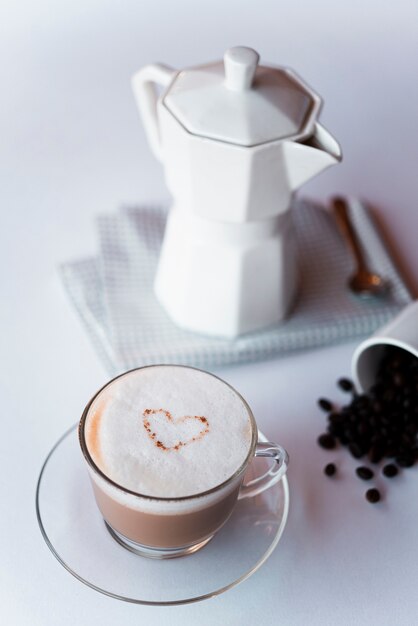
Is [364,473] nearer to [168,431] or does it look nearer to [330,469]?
[330,469]

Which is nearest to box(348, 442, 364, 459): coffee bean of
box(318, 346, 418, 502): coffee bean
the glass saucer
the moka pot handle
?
box(318, 346, 418, 502): coffee bean

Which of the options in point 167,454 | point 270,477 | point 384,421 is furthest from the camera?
point 384,421

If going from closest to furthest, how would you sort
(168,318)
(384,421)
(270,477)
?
(270,477)
(384,421)
(168,318)

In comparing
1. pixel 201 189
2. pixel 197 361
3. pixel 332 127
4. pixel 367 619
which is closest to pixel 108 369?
pixel 197 361

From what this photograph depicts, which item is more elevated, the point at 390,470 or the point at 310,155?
the point at 310,155

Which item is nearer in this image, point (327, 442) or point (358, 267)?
point (327, 442)

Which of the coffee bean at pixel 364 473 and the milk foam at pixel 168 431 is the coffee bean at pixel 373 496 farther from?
the milk foam at pixel 168 431

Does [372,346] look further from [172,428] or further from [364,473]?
[172,428]

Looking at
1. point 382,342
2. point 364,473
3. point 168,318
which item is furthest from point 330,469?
point 168,318
